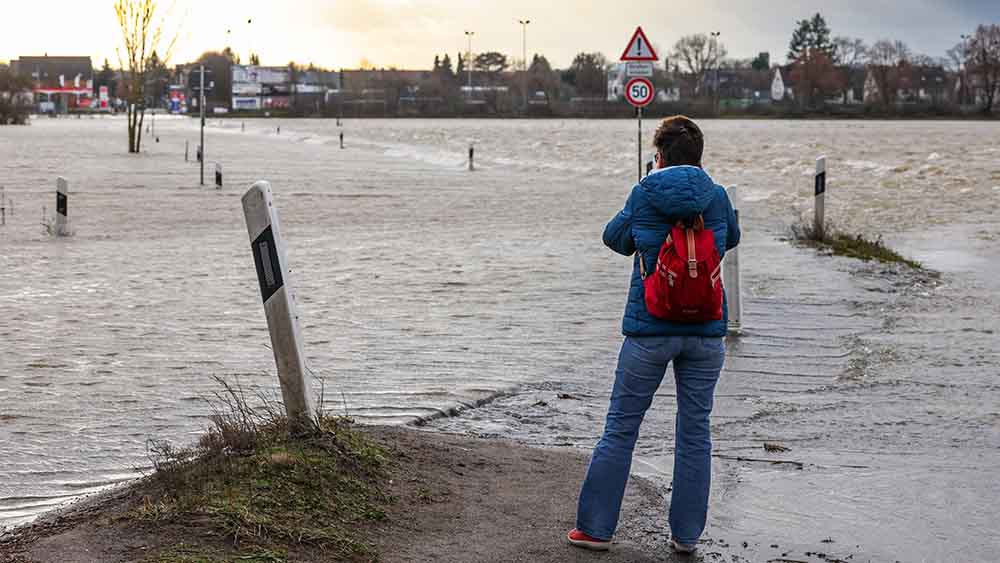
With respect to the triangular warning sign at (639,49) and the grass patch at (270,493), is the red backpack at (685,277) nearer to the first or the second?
the grass patch at (270,493)

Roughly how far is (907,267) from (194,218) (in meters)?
12.0

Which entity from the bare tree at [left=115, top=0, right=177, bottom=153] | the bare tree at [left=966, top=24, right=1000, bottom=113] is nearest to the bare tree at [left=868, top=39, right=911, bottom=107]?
the bare tree at [left=966, top=24, right=1000, bottom=113]

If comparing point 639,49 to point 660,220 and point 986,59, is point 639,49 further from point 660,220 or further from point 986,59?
point 986,59

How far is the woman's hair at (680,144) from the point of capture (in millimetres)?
5016

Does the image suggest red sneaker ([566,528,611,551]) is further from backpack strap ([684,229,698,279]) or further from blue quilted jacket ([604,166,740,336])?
backpack strap ([684,229,698,279])

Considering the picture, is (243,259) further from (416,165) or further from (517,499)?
(416,165)

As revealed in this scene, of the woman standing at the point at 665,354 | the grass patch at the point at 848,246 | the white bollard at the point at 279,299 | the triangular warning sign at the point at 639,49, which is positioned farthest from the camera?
the triangular warning sign at the point at 639,49

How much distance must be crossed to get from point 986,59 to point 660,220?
6182 inches

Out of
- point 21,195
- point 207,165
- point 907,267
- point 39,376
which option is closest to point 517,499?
point 39,376

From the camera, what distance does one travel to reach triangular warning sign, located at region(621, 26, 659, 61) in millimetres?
26531

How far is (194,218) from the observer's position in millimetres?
22594

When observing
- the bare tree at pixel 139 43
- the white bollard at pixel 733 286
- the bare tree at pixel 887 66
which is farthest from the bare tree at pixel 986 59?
the white bollard at pixel 733 286

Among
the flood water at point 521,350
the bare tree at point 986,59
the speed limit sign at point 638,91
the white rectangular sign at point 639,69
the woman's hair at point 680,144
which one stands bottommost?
the flood water at point 521,350

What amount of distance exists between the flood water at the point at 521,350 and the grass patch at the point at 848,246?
1.29 feet
